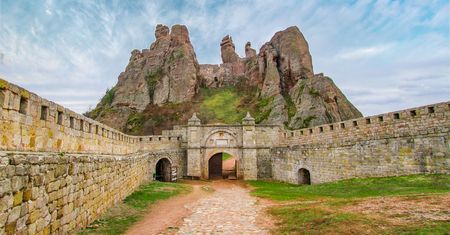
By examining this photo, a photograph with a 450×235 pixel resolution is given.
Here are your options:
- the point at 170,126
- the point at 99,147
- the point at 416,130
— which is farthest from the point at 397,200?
the point at 170,126

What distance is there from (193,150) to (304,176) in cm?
1101

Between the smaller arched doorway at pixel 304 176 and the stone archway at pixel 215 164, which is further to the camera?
the stone archway at pixel 215 164

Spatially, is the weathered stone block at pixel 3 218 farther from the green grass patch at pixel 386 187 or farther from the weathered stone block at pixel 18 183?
the green grass patch at pixel 386 187

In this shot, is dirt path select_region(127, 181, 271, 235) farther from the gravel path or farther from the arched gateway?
the arched gateway

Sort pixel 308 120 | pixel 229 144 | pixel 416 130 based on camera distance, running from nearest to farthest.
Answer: pixel 416 130 → pixel 229 144 → pixel 308 120

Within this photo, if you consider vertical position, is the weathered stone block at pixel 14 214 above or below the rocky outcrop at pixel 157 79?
below

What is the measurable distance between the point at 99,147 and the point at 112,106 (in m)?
46.8

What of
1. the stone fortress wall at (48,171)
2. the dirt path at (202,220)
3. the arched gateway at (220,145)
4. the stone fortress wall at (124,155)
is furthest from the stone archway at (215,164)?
the stone fortress wall at (48,171)

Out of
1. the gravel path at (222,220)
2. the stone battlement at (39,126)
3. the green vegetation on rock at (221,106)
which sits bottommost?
the gravel path at (222,220)

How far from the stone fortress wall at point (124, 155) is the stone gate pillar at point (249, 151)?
0.10m

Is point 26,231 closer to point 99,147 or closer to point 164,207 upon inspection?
point 164,207

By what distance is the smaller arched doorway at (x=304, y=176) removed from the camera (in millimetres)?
22594

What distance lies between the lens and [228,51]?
7675 centimetres

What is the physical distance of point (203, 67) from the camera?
68438 mm
